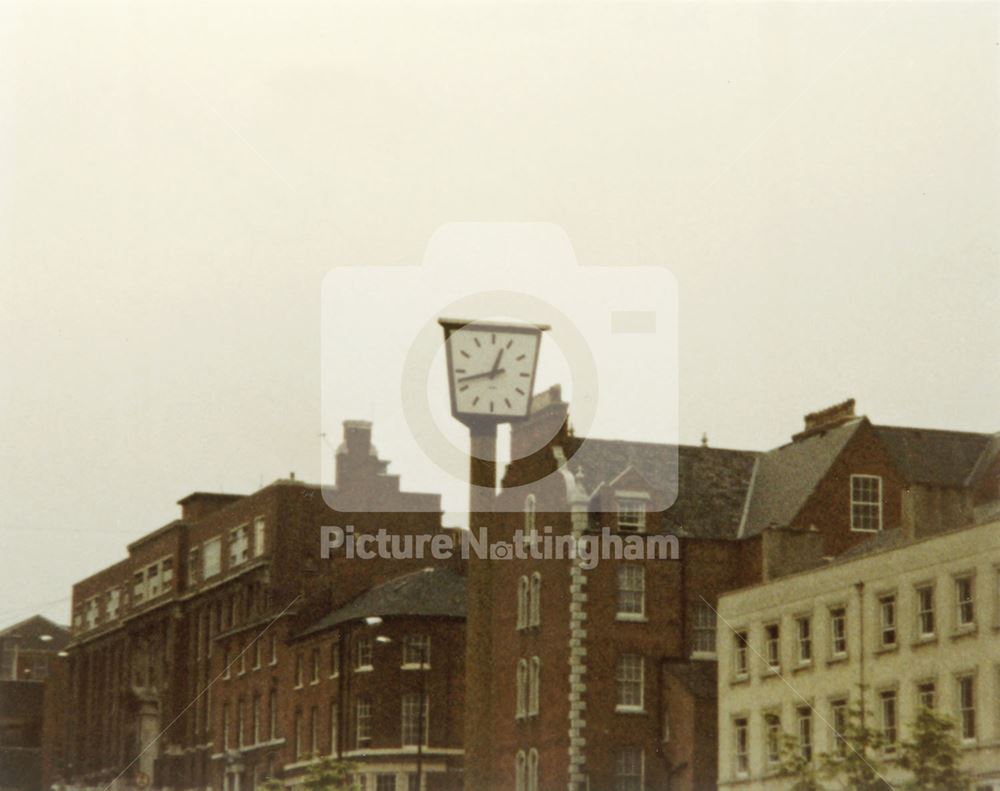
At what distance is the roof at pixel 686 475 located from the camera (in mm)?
62125

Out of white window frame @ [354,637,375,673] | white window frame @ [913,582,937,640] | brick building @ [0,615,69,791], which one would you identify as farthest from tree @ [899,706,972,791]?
brick building @ [0,615,69,791]

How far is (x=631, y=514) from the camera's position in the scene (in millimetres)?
61281

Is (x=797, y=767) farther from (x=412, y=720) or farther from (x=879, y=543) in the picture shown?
(x=412, y=720)

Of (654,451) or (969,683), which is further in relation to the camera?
(654,451)

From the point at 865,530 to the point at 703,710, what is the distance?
9.01 m

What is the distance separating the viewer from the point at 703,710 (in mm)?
56094

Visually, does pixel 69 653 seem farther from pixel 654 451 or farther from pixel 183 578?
pixel 654 451

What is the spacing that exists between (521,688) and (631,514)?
7.20 metres

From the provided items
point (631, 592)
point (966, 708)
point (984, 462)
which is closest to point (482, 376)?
point (966, 708)

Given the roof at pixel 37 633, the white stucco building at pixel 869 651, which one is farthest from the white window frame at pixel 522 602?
the roof at pixel 37 633

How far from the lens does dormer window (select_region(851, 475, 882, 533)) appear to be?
60.2 meters

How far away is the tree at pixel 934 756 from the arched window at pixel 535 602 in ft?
66.7

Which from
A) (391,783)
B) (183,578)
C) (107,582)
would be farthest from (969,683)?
(107,582)

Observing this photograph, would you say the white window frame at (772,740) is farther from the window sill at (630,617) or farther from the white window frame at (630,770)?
the window sill at (630,617)
